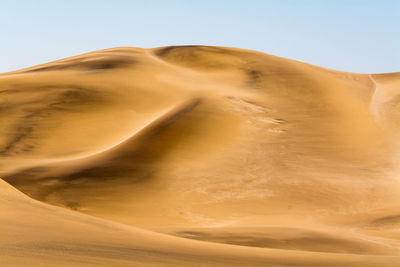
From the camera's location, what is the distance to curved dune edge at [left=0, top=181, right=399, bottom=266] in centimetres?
599

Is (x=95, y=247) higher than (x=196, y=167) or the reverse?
higher

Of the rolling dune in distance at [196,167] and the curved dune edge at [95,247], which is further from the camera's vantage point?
the rolling dune in distance at [196,167]

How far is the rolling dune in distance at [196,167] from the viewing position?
25.2 feet

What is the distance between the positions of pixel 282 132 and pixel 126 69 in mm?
11248

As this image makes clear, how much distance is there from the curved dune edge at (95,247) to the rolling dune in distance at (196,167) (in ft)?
0.09

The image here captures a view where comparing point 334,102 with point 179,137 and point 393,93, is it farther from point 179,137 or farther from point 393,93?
point 179,137

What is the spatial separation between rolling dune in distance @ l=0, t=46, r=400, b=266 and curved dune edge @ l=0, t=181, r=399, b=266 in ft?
0.09

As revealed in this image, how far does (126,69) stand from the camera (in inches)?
1280

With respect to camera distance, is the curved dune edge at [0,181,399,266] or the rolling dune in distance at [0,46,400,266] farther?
the rolling dune in distance at [0,46,400,266]

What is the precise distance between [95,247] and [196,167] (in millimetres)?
14142

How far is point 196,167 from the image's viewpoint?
2070 centimetres

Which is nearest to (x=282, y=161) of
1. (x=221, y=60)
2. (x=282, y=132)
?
(x=282, y=132)

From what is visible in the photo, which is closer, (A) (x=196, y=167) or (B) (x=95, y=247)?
(B) (x=95, y=247)

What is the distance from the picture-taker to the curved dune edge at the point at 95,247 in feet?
19.6
